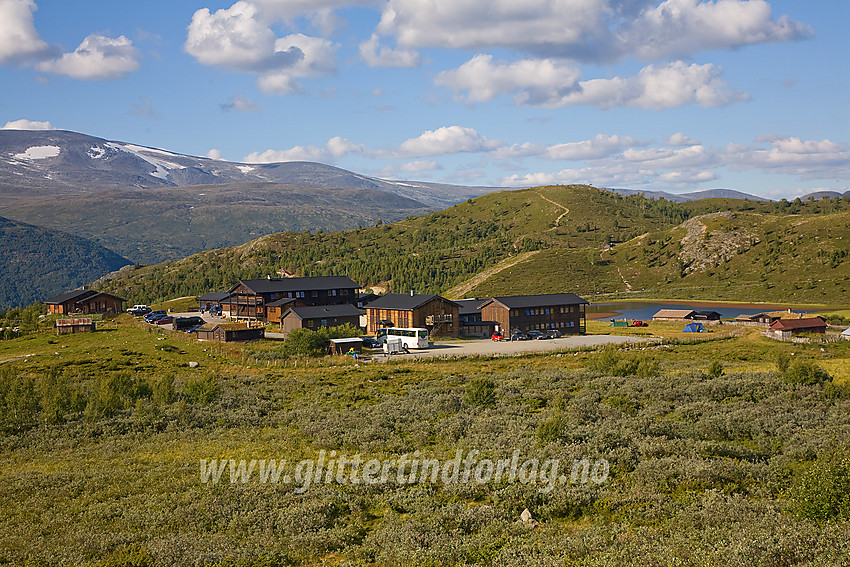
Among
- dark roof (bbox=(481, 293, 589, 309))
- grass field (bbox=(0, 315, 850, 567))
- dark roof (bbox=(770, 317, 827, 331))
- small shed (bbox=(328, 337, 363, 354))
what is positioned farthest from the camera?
dark roof (bbox=(481, 293, 589, 309))

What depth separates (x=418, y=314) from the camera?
87438mm

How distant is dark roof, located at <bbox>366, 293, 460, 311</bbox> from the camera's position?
8800 cm

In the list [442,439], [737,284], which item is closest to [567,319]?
[442,439]

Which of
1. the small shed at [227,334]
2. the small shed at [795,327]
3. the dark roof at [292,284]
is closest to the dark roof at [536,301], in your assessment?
the small shed at [795,327]

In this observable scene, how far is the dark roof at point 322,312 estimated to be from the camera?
83562 millimetres

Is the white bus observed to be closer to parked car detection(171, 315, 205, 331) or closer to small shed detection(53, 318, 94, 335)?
parked car detection(171, 315, 205, 331)

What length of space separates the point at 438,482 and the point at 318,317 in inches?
2465

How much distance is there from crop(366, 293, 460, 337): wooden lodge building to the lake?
49.4 m

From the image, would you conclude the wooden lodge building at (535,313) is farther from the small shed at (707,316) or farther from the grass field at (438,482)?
the grass field at (438,482)

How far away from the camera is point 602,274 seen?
198125 millimetres

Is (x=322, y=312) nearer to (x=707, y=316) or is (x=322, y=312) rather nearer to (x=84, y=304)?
(x=84, y=304)

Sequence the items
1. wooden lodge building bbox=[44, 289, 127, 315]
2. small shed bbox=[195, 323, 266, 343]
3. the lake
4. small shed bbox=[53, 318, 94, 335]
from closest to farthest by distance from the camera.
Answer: small shed bbox=[195, 323, 266, 343] < small shed bbox=[53, 318, 94, 335] < wooden lodge building bbox=[44, 289, 127, 315] < the lake

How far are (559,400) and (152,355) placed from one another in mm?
49214

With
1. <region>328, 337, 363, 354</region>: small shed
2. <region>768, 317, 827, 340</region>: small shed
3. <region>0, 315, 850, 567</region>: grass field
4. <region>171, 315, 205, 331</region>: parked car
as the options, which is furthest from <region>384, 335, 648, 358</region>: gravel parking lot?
<region>171, 315, 205, 331</region>: parked car
